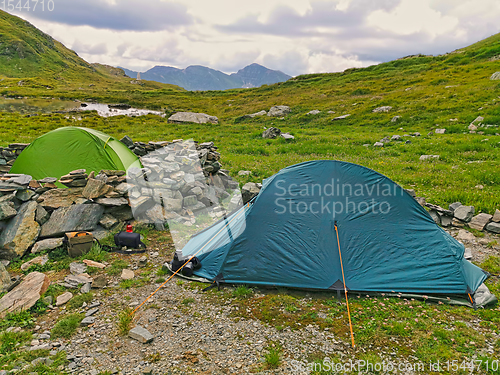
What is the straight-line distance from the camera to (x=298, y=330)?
19.0 feet

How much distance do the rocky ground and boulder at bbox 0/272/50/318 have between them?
1.71 ft

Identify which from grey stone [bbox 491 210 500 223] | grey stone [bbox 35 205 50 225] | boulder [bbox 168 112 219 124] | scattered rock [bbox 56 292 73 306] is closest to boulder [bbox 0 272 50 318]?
scattered rock [bbox 56 292 73 306]

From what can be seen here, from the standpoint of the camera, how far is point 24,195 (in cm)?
897

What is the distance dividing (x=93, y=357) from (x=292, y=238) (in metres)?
4.82

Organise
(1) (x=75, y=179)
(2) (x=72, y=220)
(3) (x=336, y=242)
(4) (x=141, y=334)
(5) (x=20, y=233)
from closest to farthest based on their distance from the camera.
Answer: (4) (x=141, y=334), (3) (x=336, y=242), (5) (x=20, y=233), (2) (x=72, y=220), (1) (x=75, y=179)

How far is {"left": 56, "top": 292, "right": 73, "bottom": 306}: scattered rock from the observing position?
21.8 feet

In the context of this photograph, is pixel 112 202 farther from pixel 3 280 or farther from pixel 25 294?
pixel 25 294

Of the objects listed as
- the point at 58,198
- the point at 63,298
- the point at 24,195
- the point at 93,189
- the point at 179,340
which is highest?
the point at 93,189

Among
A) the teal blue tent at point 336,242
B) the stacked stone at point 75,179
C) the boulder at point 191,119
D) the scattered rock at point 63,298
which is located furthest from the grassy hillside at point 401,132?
the scattered rock at point 63,298

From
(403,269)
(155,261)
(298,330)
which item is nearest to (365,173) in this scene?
(403,269)

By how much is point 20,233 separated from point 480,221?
49.6 ft

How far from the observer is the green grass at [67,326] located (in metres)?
5.64

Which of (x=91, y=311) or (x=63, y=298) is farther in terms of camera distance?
(x=63, y=298)

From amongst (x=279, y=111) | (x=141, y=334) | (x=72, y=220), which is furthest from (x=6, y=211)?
(x=279, y=111)
